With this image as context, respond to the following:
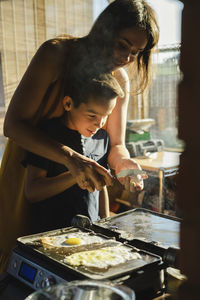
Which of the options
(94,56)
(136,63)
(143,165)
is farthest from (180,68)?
(143,165)

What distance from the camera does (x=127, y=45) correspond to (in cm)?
132

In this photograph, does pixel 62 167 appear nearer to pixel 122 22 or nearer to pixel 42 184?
pixel 42 184

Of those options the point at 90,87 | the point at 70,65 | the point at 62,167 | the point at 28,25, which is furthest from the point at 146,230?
the point at 28,25

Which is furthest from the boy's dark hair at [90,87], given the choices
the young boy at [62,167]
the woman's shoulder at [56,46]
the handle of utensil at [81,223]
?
the handle of utensil at [81,223]

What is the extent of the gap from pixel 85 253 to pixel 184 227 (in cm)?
58

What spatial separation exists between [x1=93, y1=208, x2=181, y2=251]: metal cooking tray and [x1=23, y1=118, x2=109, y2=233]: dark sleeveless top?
212 mm

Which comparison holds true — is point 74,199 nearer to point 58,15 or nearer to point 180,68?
point 180,68

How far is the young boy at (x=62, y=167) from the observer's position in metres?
1.40

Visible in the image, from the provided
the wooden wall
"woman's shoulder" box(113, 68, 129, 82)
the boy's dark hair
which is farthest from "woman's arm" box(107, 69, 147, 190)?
the wooden wall

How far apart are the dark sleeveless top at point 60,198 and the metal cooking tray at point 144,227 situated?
0.70ft

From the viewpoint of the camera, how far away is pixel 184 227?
1.51 feet

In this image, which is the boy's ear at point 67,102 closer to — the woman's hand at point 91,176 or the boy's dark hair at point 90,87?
the boy's dark hair at point 90,87

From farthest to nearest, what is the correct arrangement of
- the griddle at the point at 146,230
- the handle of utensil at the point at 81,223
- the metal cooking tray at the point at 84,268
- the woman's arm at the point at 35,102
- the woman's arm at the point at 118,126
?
the woman's arm at the point at 118,126 < the woman's arm at the point at 35,102 < the handle of utensil at the point at 81,223 < the griddle at the point at 146,230 < the metal cooking tray at the point at 84,268

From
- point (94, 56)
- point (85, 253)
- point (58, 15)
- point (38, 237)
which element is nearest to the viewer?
point (85, 253)
